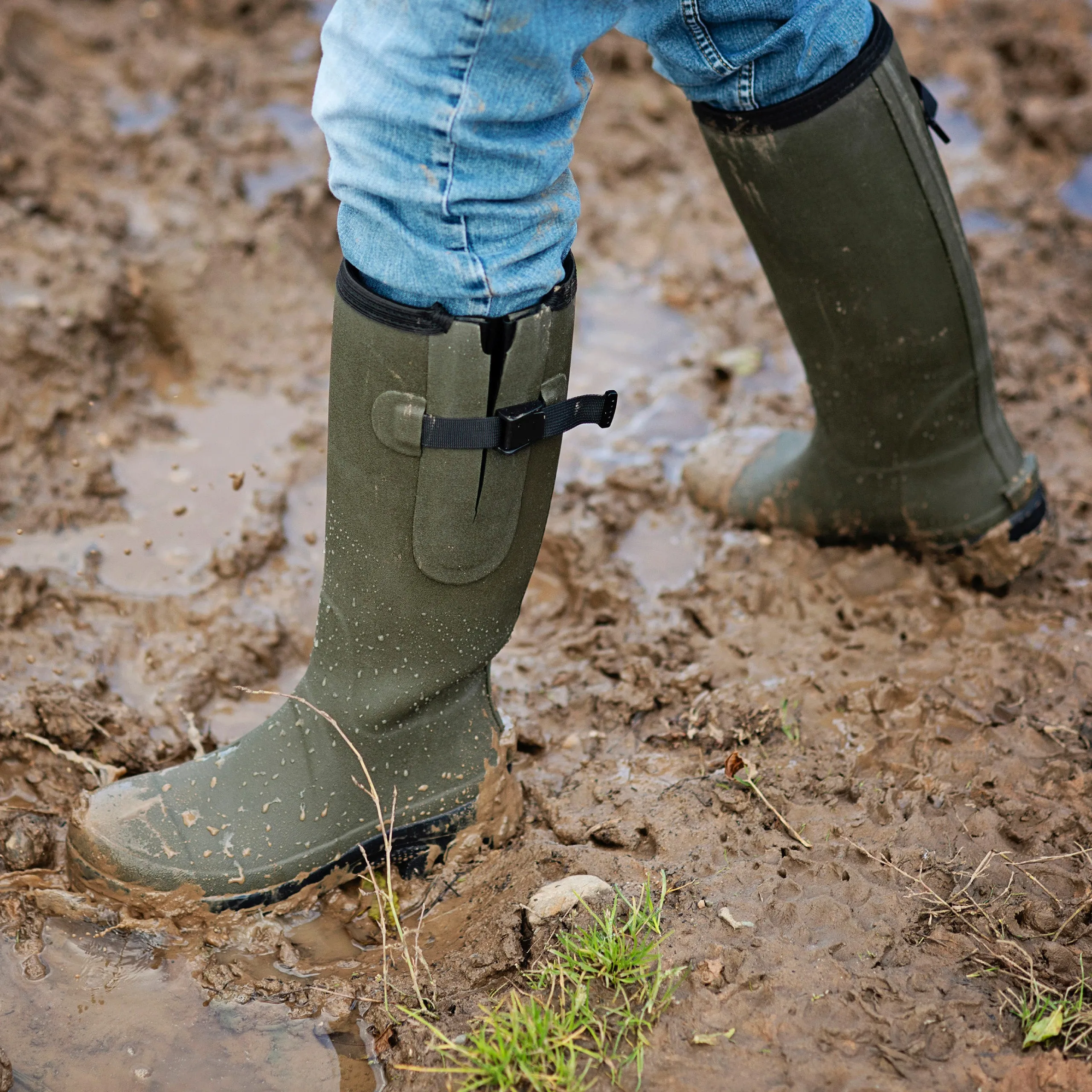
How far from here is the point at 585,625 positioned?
6.58 feet

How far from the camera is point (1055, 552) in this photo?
2045 millimetres

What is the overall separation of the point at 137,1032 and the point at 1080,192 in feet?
11.0

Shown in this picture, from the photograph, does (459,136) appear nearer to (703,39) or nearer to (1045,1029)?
(703,39)

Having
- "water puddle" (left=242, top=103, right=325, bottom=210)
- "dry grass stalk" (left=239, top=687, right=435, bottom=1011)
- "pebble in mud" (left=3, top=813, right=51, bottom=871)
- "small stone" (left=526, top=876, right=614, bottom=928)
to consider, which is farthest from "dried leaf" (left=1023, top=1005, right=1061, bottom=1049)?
"water puddle" (left=242, top=103, right=325, bottom=210)

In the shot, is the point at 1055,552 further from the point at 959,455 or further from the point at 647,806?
the point at 647,806

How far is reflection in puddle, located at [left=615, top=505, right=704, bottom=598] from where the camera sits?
210 cm

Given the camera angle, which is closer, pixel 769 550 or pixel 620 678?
pixel 620 678

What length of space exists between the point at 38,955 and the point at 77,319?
4.99 ft

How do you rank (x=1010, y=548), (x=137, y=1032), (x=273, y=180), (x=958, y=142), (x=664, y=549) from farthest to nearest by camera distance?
(x=958, y=142), (x=273, y=180), (x=664, y=549), (x=1010, y=548), (x=137, y=1032)

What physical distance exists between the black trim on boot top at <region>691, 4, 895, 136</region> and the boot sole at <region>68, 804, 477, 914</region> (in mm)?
1070

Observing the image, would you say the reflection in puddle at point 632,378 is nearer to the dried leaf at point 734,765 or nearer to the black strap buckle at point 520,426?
the dried leaf at point 734,765

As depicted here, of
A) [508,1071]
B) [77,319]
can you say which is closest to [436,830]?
[508,1071]

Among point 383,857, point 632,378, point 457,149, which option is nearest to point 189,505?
point 383,857

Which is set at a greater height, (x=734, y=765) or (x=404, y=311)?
(x=404, y=311)
